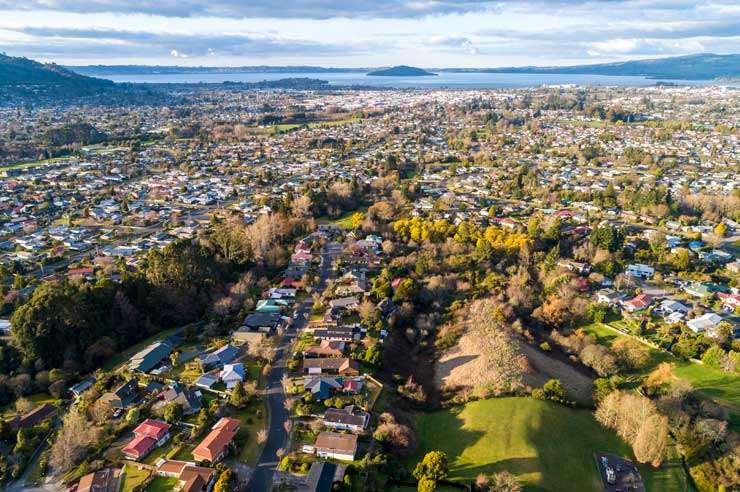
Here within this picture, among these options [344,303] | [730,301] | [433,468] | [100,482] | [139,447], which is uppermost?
[730,301]

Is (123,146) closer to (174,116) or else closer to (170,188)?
(170,188)

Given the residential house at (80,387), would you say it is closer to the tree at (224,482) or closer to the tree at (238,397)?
the tree at (238,397)

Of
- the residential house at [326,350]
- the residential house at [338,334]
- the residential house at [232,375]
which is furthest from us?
the residential house at [338,334]

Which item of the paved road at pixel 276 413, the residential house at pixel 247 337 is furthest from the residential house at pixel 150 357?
the paved road at pixel 276 413

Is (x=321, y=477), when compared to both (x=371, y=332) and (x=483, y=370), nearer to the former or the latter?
(x=483, y=370)

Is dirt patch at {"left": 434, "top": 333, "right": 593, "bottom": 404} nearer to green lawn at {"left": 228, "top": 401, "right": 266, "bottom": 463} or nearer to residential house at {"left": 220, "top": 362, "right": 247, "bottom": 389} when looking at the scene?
green lawn at {"left": 228, "top": 401, "right": 266, "bottom": 463}

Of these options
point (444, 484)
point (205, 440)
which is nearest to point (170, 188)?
point (205, 440)

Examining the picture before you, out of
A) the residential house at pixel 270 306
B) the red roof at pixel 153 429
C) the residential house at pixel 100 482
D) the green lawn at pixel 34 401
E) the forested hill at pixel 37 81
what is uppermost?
the forested hill at pixel 37 81

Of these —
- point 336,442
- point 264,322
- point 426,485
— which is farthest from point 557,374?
point 264,322
